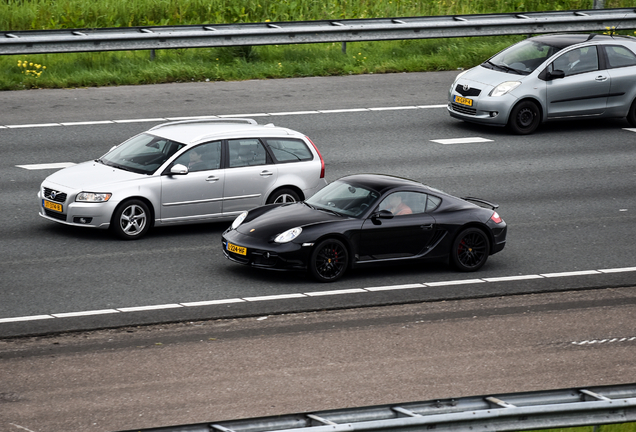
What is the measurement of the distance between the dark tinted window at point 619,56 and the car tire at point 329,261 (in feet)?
35.4

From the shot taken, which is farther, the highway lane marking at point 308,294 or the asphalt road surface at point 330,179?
the asphalt road surface at point 330,179

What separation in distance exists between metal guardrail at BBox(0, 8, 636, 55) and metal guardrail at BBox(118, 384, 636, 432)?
17.2 m

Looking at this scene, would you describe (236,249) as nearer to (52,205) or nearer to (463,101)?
(52,205)

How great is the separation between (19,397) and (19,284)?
3.57 m

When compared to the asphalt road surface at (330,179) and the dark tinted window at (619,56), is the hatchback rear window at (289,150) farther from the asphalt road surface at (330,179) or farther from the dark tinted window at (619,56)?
the dark tinted window at (619,56)

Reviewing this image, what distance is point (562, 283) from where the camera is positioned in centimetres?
1373

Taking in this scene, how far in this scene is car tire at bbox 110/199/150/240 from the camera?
48.1 ft

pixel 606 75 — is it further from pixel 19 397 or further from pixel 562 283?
pixel 19 397

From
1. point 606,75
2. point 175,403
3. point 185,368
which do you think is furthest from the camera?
point 606,75

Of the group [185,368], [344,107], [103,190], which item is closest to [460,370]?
[185,368]

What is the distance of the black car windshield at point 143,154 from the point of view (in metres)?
15.3

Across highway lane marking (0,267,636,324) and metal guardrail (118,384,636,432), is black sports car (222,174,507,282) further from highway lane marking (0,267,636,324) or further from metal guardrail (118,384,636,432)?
metal guardrail (118,384,636,432)

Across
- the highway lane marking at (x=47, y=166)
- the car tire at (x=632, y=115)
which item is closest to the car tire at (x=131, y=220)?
the highway lane marking at (x=47, y=166)

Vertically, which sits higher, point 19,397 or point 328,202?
point 328,202
